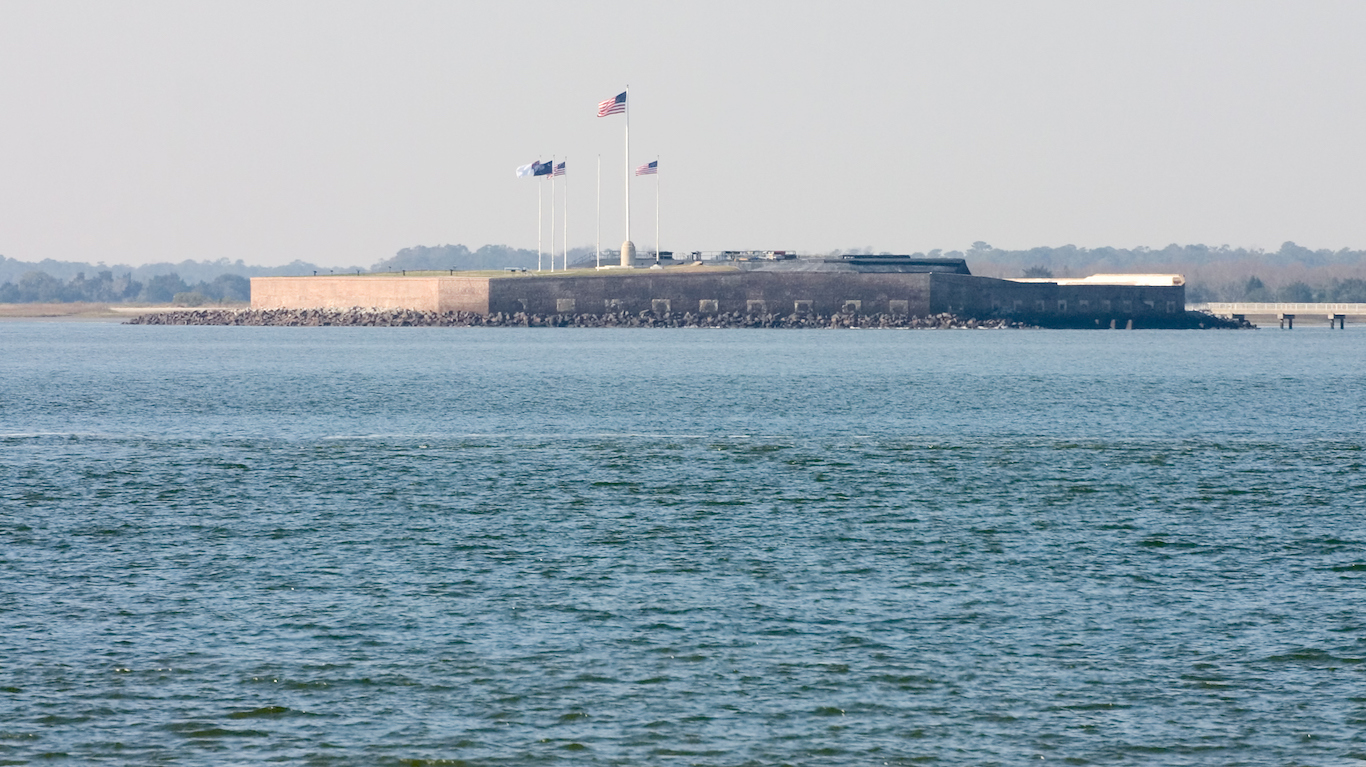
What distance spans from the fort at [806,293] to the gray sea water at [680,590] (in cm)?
8953

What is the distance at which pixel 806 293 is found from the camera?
13775 cm

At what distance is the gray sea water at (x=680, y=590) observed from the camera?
13125 mm

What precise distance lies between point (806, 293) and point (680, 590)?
119 meters

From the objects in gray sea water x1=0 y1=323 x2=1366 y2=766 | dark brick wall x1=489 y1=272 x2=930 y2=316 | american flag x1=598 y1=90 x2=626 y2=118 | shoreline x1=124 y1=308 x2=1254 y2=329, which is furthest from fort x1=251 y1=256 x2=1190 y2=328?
gray sea water x1=0 y1=323 x2=1366 y2=766

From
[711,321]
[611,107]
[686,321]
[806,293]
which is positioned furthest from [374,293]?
[611,107]

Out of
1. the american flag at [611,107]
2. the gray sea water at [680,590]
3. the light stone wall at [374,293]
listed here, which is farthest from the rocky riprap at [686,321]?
the gray sea water at [680,590]

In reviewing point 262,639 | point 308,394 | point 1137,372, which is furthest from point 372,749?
point 1137,372

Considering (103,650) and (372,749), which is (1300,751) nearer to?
(372,749)

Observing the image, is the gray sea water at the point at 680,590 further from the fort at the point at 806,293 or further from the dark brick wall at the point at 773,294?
the fort at the point at 806,293

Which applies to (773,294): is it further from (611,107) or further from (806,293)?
(611,107)

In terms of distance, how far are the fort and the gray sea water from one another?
8953cm

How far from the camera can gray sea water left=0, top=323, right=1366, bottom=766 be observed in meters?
13.1

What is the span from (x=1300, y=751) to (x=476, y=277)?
129482 millimetres

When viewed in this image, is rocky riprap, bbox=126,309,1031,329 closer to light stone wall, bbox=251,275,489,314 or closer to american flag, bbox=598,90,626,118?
light stone wall, bbox=251,275,489,314
